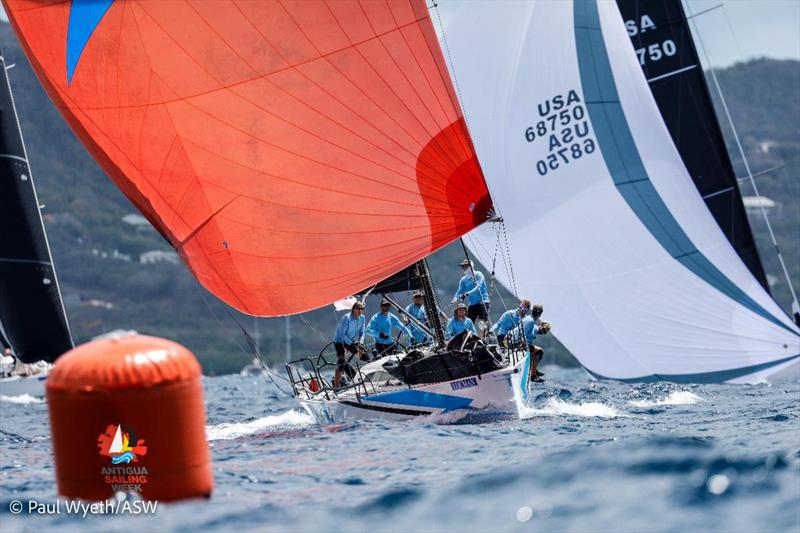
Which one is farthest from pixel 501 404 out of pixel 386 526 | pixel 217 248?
pixel 386 526

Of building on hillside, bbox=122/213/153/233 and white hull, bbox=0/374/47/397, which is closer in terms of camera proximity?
white hull, bbox=0/374/47/397

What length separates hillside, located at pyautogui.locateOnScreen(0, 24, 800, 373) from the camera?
85.7 meters

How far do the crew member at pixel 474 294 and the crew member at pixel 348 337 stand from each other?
1.39 metres

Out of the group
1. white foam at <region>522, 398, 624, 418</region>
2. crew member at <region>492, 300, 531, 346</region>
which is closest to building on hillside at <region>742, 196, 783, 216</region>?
crew member at <region>492, 300, 531, 346</region>

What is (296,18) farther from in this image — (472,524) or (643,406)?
(472,524)

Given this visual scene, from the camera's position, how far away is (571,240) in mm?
18328

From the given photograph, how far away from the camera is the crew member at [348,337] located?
611 inches

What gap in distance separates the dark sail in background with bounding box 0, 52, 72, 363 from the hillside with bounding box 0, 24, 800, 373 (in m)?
49.8

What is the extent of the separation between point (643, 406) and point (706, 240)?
308cm

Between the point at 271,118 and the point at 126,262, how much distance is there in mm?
84777

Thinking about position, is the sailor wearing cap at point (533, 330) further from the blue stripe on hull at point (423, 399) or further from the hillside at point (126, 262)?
the hillside at point (126, 262)

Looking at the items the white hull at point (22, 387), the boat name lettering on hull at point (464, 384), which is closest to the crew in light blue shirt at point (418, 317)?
the boat name lettering on hull at point (464, 384)

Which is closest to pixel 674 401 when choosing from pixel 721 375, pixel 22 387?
pixel 721 375

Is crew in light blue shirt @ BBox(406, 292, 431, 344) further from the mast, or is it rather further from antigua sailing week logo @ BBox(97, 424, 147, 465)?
antigua sailing week logo @ BBox(97, 424, 147, 465)
